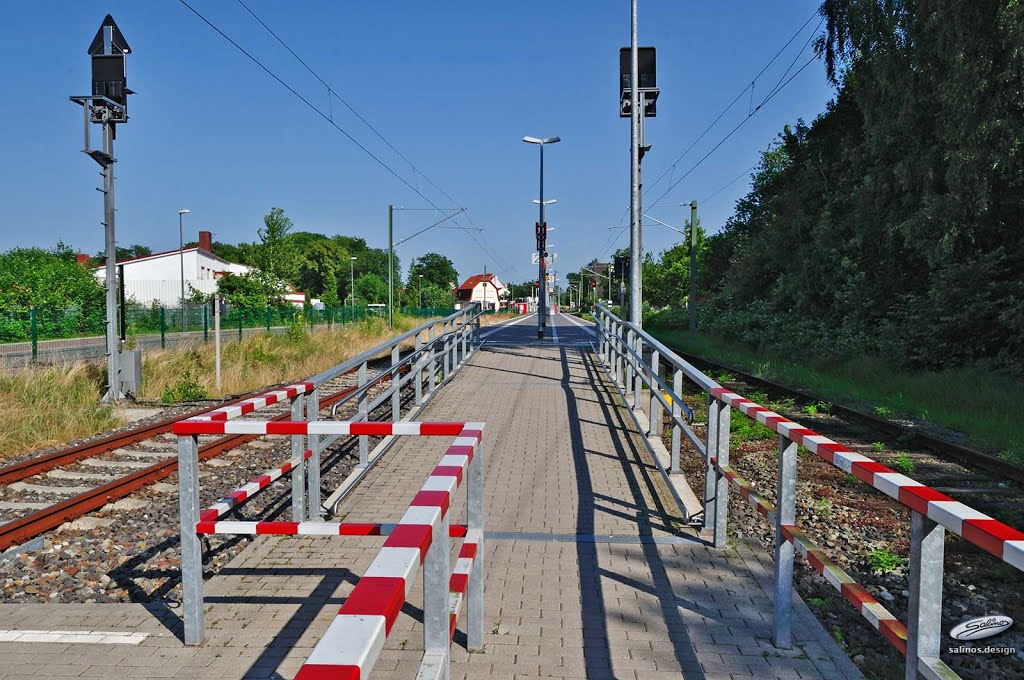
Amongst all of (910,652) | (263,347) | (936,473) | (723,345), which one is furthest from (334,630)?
(723,345)

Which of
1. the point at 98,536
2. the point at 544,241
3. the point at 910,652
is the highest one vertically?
the point at 544,241

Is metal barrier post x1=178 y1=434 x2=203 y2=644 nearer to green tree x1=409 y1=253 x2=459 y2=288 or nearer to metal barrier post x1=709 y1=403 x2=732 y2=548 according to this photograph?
metal barrier post x1=709 y1=403 x2=732 y2=548

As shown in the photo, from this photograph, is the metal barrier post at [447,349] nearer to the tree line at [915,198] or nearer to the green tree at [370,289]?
the tree line at [915,198]

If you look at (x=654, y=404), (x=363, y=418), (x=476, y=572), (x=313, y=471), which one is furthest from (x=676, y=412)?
(x=476, y=572)

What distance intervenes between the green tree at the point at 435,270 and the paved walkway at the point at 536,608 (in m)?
138

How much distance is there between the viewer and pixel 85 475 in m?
7.97

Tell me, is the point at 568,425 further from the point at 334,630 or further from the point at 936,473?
the point at 334,630

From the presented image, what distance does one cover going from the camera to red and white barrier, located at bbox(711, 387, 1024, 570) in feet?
6.04

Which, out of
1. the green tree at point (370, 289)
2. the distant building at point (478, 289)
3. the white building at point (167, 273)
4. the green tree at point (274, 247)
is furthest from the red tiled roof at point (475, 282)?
the green tree at point (274, 247)

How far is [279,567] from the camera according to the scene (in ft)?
15.8

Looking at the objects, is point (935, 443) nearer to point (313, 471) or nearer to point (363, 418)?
point (363, 418)

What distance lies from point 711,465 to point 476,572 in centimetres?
225

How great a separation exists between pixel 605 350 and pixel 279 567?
11425 mm

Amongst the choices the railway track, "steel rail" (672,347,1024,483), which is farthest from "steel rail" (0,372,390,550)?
"steel rail" (672,347,1024,483)
